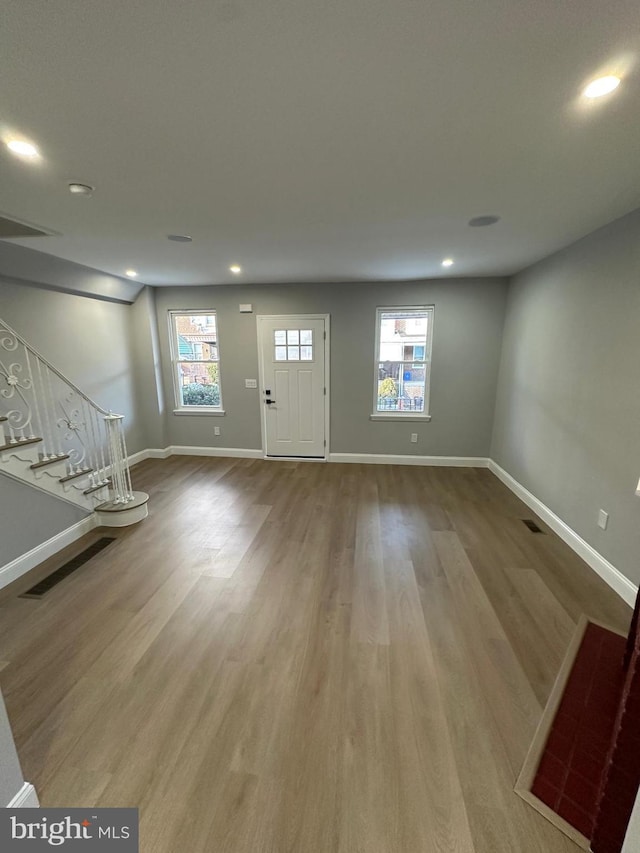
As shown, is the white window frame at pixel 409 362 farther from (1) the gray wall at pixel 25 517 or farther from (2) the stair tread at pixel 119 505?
(1) the gray wall at pixel 25 517

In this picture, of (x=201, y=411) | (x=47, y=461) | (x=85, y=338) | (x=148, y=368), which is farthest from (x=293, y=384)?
(x=47, y=461)

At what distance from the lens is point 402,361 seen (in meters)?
4.69

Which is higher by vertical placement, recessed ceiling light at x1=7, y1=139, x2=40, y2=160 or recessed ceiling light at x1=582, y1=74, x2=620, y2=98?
recessed ceiling light at x1=7, y1=139, x2=40, y2=160

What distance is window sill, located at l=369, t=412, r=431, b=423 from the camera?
4.74 meters

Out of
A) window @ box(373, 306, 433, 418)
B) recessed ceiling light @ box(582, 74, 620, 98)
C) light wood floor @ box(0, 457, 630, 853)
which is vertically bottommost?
light wood floor @ box(0, 457, 630, 853)

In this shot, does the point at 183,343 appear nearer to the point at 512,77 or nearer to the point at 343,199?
the point at 343,199

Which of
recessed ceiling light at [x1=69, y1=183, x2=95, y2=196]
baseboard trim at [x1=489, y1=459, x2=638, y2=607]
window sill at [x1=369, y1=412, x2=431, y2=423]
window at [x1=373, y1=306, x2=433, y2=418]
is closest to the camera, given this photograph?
recessed ceiling light at [x1=69, y1=183, x2=95, y2=196]

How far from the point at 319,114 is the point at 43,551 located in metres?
3.43

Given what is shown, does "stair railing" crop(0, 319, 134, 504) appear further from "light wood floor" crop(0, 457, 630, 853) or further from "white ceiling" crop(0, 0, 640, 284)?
"white ceiling" crop(0, 0, 640, 284)

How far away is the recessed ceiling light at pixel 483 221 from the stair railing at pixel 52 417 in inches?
132

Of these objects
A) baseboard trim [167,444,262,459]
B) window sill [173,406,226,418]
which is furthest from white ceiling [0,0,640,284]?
baseboard trim [167,444,262,459]

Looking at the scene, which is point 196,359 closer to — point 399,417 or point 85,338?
point 85,338

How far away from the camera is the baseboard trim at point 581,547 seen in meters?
2.24

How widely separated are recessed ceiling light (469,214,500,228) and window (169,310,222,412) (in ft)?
11.9
